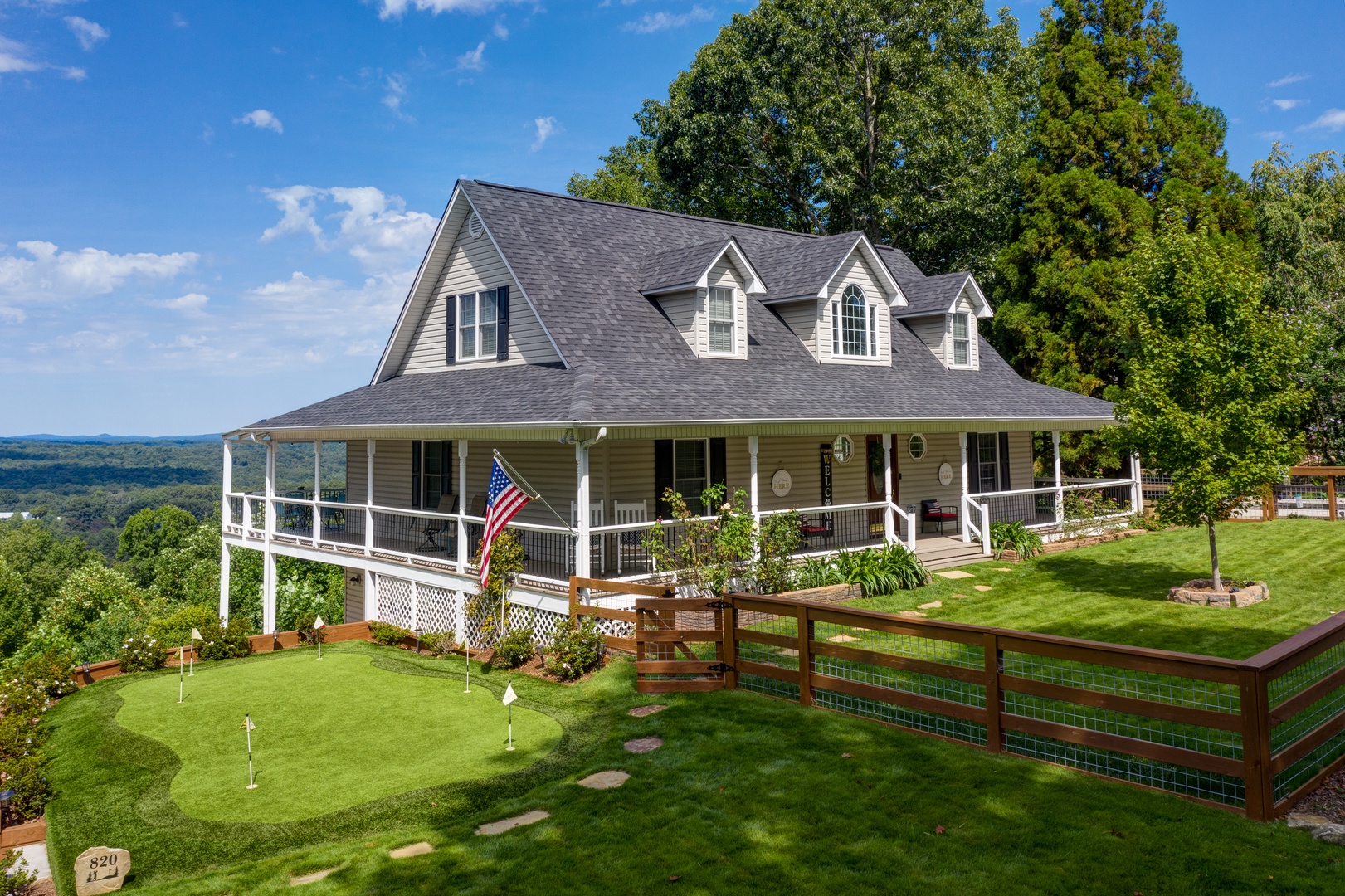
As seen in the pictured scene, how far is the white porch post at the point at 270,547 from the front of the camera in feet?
72.8

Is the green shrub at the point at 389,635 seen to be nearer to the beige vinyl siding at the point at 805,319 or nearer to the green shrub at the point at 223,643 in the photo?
the green shrub at the point at 223,643

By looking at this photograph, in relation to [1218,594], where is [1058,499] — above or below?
above

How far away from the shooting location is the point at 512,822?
7.26 meters

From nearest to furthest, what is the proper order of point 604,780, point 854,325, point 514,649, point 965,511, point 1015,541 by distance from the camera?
point 604,780 < point 514,649 < point 1015,541 < point 965,511 < point 854,325

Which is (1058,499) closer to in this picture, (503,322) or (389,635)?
(503,322)

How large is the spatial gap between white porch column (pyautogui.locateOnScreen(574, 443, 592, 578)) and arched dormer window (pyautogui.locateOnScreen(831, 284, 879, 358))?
10.5m

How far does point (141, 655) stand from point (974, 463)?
2107 cm

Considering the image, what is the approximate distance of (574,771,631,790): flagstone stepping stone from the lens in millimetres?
7918

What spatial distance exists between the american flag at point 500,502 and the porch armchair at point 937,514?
12.1m

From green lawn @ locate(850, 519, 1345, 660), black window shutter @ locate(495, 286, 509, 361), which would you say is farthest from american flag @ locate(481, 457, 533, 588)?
green lawn @ locate(850, 519, 1345, 660)

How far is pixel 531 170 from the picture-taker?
51.2m

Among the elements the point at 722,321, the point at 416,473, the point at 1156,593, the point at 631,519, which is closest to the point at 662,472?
the point at 631,519

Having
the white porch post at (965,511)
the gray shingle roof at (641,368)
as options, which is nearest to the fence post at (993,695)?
the gray shingle roof at (641,368)

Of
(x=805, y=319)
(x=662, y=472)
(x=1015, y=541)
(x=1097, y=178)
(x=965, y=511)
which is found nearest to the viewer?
(x=662, y=472)
